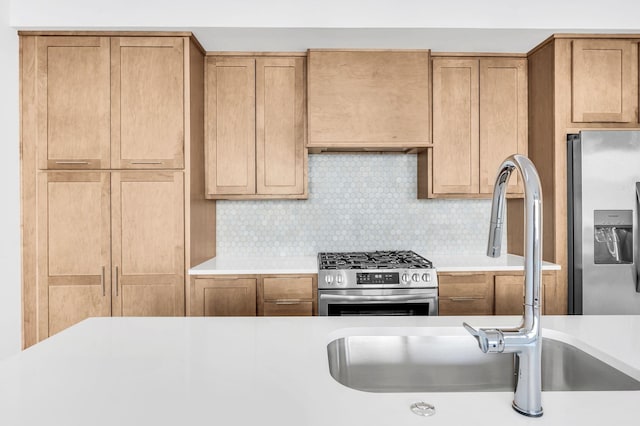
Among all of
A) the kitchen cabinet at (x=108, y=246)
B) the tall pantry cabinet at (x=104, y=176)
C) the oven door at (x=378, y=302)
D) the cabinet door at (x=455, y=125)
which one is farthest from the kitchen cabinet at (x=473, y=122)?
the kitchen cabinet at (x=108, y=246)

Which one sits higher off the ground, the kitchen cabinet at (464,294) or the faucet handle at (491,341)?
→ the faucet handle at (491,341)

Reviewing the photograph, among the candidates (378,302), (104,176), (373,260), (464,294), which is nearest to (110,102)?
(104,176)

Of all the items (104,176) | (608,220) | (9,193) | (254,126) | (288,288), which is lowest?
(288,288)

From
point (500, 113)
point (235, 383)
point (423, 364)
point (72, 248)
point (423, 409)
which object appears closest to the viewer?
point (423, 409)

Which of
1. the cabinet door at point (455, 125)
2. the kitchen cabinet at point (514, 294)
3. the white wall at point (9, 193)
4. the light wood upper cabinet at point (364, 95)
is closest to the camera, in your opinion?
the white wall at point (9, 193)

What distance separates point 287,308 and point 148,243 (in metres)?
0.98

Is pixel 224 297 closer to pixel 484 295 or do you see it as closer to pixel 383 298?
pixel 383 298

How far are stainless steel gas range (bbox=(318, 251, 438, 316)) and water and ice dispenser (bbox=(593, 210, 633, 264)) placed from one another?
107cm

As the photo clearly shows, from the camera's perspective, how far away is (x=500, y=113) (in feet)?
10.0

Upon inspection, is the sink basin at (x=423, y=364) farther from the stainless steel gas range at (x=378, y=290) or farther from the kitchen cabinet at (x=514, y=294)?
the kitchen cabinet at (x=514, y=294)

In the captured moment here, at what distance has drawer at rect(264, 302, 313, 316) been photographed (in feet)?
8.80

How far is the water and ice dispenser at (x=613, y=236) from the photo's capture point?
8.59ft

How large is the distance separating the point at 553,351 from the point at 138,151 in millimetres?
2469

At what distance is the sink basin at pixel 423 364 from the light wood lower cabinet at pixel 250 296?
142cm
